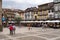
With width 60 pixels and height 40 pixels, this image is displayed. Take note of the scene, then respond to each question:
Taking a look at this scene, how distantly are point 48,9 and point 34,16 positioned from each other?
8667 mm

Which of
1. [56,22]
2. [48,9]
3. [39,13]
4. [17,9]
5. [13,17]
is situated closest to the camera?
[56,22]

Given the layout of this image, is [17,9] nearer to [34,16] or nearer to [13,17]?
[13,17]

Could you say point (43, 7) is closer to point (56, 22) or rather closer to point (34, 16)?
point (34, 16)

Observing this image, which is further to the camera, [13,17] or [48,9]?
[13,17]

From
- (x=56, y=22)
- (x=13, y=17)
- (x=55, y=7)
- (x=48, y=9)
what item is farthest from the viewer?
(x=13, y=17)

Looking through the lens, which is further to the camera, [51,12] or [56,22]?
[51,12]

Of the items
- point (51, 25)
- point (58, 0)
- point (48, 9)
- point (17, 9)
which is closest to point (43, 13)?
point (48, 9)

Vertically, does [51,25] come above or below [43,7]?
below

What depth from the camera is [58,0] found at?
59.9 meters

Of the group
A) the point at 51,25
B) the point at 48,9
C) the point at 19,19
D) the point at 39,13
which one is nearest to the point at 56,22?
the point at 51,25

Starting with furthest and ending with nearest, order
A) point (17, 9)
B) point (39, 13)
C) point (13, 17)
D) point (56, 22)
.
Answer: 1. point (17, 9)
2. point (13, 17)
3. point (39, 13)
4. point (56, 22)

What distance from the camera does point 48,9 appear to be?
5944 cm

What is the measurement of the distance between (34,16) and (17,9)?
18155 mm

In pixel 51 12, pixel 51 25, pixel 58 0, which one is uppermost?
pixel 58 0
